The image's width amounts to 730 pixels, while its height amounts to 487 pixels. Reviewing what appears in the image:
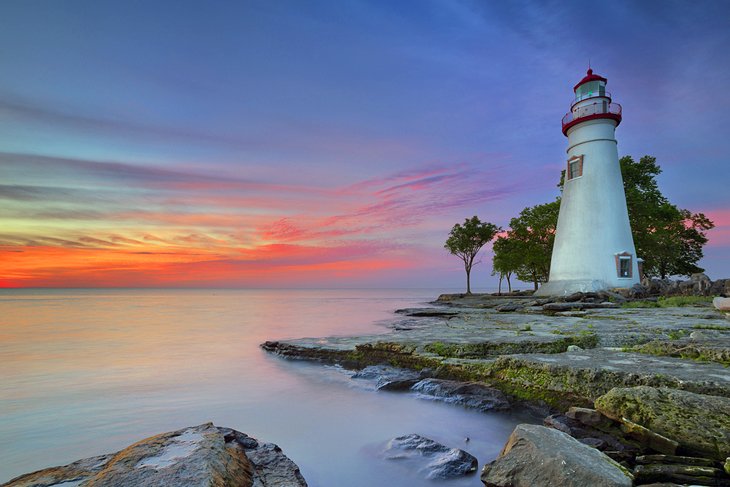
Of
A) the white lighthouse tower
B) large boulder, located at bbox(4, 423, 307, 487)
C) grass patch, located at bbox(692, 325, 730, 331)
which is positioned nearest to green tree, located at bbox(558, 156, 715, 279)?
the white lighthouse tower

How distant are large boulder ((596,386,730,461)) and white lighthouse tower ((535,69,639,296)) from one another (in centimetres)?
2306

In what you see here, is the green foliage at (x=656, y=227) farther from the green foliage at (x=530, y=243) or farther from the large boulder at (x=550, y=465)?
the large boulder at (x=550, y=465)

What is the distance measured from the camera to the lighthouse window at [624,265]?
960 inches

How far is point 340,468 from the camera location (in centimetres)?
454

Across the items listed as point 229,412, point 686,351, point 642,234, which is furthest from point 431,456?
point 642,234

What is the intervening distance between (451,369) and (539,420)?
2.06 m

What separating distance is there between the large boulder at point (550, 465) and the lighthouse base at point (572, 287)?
23898 millimetres

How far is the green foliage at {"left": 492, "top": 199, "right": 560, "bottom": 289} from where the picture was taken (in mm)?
38594

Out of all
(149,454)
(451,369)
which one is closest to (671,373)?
(451,369)

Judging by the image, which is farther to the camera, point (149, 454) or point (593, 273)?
point (593, 273)

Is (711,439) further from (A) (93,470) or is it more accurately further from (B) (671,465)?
(A) (93,470)

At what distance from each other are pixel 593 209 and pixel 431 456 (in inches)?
992

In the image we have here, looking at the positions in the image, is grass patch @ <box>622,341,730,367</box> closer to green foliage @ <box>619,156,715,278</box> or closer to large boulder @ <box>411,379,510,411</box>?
large boulder @ <box>411,379,510,411</box>

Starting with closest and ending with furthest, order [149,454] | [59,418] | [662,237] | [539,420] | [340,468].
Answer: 1. [149,454]
2. [340,468]
3. [539,420]
4. [59,418]
5. [662,237]
